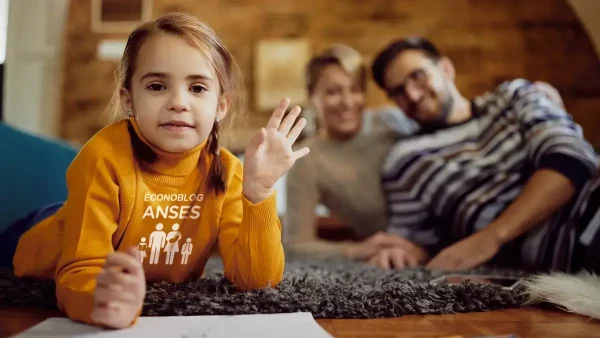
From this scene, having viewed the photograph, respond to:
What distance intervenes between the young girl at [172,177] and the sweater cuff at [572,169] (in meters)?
0.68

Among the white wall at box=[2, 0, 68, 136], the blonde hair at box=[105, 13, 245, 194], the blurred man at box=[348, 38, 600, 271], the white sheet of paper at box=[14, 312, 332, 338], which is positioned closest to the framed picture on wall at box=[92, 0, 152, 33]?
the white wall at box=[2, 0, 68, 136]

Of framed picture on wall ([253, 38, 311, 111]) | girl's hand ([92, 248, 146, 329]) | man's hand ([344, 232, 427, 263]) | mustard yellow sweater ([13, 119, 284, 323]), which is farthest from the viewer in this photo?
framed picture on wall ([253, 38, 311, 111])

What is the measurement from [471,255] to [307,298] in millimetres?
559

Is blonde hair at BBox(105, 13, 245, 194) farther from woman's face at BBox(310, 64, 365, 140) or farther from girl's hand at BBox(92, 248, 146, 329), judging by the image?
woman's face at BBox(310, 64, 365, 140)

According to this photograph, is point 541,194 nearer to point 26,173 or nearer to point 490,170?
→ point 490,170

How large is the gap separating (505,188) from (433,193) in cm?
19

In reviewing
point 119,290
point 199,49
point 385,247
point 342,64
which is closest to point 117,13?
point 342,64

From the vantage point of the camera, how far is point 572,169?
1.08 meters

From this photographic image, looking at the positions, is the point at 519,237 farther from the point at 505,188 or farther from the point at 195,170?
the point at 195,170

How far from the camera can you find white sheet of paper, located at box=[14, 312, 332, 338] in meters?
0.55

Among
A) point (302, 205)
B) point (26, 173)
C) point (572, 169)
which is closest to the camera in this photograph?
point (572, 169)

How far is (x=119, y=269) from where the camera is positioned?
52 cm

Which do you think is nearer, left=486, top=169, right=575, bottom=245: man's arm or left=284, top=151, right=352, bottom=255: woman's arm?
left=486, top=169, right=575, bottom=245: man's arm

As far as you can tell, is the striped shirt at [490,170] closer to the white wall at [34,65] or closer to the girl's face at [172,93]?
the girl's face at [172,93]
